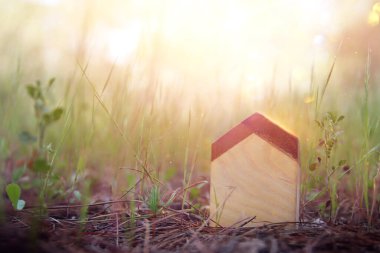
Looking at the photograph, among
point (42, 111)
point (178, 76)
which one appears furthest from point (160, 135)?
point (42, 111)

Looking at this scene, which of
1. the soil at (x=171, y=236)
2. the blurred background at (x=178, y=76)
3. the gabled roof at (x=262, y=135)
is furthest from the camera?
the blurred background at (x=178, y=76)

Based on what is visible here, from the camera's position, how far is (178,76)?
204 cm

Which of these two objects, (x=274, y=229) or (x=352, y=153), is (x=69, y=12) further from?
(x=274, y=229)

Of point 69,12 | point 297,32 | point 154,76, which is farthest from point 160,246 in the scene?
point 69,12

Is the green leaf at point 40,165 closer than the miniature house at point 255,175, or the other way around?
the green leaf at point 40,165

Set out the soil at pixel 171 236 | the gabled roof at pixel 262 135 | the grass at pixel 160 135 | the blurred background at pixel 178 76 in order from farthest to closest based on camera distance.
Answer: the blurred background at pixel 178 76
the grass at pixel 160 135
the gabled roof at pixel 262 135
the soil at pixel 171 236

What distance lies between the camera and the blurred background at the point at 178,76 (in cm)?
161

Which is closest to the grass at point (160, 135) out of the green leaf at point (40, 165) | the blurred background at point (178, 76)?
the blurred background at point (178, 76)

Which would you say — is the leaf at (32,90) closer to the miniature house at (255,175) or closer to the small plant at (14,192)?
the small plant at (14,192)

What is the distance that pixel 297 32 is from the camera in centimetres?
315

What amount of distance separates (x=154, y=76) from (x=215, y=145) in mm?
505

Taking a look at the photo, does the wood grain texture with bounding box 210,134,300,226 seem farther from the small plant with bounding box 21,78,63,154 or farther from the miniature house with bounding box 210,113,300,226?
the small plant with bounding box 21,78,63,154

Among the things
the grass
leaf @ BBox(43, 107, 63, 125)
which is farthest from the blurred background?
leaf @ BBox(43, 107, 63, 125)

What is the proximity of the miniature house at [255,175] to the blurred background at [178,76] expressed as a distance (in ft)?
0.57
